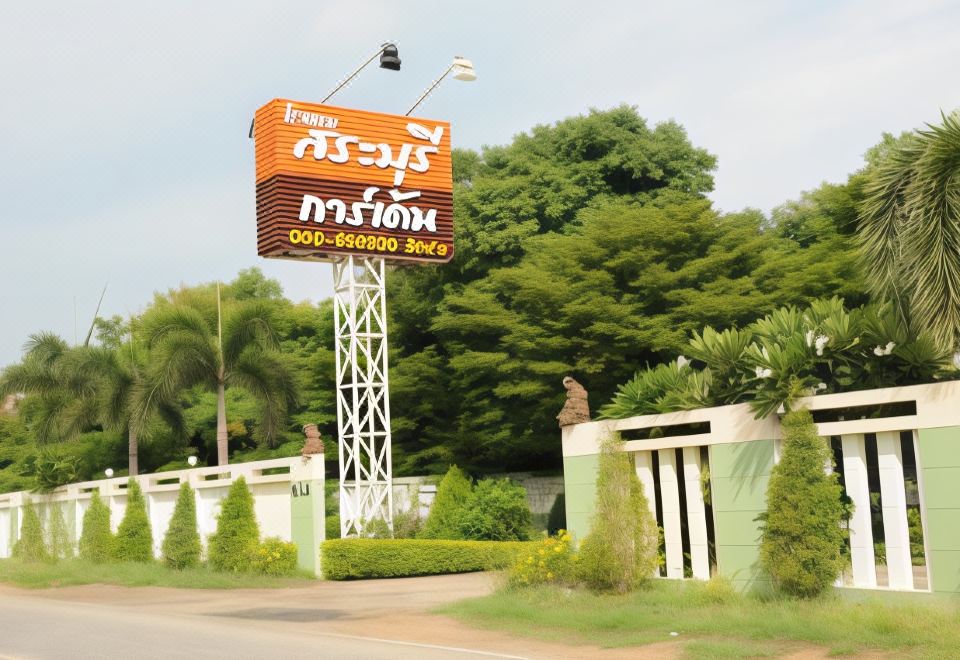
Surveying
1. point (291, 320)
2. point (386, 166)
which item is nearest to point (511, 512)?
point (386, 166)

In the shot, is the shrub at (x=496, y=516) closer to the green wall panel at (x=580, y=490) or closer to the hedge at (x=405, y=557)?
the hedge at (x=405, y=557)

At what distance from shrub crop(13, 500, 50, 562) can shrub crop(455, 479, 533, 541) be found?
1500 centimetres

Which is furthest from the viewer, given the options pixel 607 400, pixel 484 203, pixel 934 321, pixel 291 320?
pixel 291 320

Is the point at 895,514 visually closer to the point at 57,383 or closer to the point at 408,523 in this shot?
the point at 408,523

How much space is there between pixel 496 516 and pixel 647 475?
37.7 feet

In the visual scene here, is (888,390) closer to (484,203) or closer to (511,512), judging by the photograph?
(511,512)

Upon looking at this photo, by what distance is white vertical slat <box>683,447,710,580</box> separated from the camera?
51.0 ft

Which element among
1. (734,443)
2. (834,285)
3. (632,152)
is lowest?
(734,443)

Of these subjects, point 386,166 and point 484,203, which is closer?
point 386,166

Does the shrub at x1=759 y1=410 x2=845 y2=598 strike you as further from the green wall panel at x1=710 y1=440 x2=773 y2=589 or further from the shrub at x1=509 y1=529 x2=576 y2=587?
the shrub at x1=509 y1=529 x2=576 y2=587

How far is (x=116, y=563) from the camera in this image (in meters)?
30.3

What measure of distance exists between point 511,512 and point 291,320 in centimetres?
2472

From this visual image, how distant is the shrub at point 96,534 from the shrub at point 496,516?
10.9 meters

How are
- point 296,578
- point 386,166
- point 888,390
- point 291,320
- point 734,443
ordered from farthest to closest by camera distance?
point 291,320, point 386,166, point 296,578, point 734,443, point 888,390
